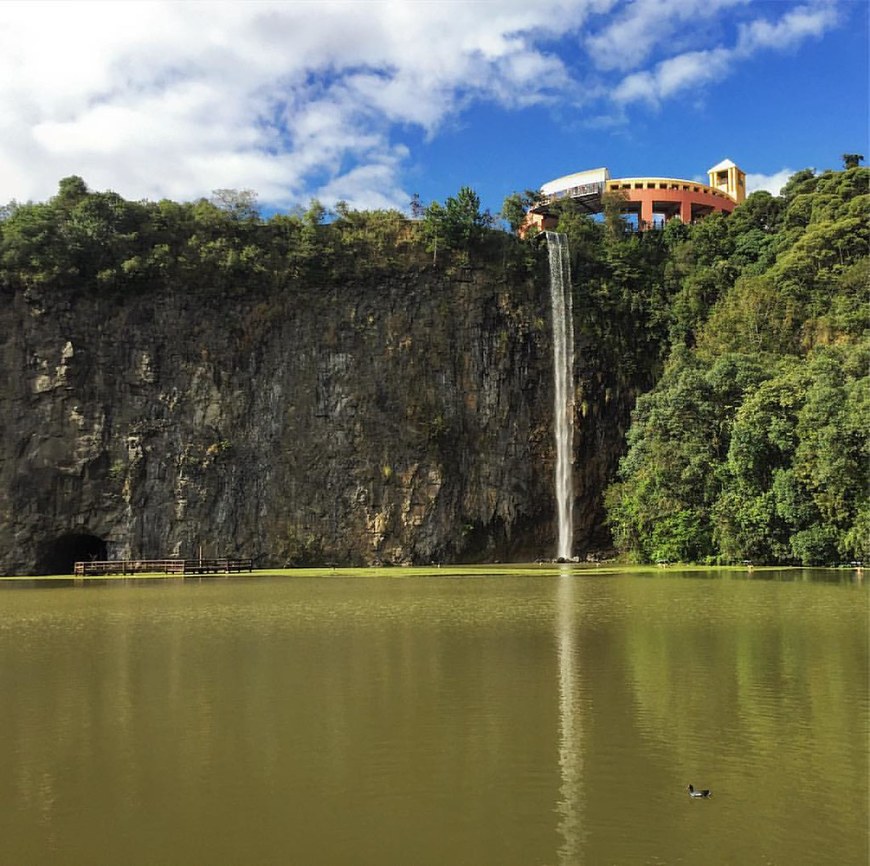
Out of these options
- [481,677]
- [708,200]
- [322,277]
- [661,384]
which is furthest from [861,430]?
[708,200]

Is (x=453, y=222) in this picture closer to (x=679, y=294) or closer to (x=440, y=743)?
(x=679, y=294)

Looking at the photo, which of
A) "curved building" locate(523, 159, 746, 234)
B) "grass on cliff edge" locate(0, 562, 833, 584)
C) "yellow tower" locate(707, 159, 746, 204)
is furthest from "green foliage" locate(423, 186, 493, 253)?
"yellow tower" locate(707, 159, 746, 204)

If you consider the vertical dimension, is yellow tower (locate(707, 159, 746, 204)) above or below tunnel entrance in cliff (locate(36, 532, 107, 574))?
above

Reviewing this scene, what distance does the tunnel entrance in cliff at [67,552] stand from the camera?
153 ft

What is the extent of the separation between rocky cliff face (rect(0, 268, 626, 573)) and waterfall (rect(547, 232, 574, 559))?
628 mm

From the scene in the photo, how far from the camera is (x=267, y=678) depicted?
1268 cm

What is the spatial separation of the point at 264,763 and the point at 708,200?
6438 cm

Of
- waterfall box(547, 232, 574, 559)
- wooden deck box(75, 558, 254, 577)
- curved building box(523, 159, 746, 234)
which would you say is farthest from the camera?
curved building box(523, 159, 746, 234)

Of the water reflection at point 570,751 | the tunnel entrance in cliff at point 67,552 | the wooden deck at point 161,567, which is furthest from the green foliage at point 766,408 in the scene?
the tunnel entrance in cliff at point 67,552

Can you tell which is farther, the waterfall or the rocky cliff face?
the waterfall

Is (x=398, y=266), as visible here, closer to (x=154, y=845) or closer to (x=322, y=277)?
(x=322, y=277)

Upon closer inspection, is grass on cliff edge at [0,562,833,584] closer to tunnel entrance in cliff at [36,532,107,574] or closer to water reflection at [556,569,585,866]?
tunnel entrance in cliff at [36,532,107,574]

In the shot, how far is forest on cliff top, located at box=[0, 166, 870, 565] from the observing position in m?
36.3

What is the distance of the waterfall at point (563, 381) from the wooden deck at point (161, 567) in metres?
16.9
